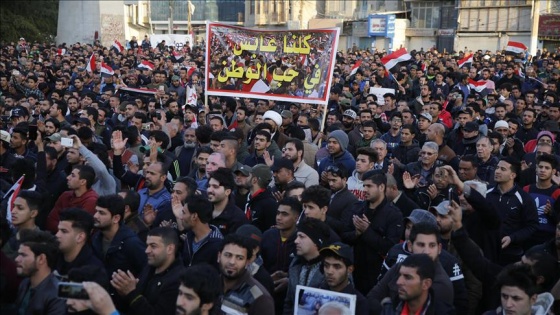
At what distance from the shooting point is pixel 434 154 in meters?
8.95

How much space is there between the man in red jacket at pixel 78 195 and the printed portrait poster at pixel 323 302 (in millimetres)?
3138

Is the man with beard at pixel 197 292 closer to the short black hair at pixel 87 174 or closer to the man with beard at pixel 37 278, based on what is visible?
the man with beard at pixel 37 278

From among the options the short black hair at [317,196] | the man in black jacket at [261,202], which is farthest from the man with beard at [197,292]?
the man in black jacket at [261,202]

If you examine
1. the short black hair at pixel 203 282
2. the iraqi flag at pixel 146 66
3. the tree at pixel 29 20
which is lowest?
the short black hair at pixel 203 282

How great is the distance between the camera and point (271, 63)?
13.3 meters

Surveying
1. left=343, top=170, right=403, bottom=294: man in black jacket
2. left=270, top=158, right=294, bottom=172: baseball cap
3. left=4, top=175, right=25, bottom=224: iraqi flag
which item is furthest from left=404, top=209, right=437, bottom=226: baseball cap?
left=4, top=175, right=25, bottom=224: iraqi flag

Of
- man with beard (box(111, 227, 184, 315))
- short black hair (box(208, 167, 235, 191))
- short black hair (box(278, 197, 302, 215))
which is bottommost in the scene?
man with beard (box(111, 227, 184, 315))

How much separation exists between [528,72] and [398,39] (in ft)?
96.7

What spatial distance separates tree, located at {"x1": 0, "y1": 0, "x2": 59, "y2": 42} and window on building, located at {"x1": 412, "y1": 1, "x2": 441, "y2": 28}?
22.1 metres

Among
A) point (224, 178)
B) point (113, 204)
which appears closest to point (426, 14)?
point (224, 178)

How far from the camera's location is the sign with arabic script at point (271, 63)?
12.9 metres

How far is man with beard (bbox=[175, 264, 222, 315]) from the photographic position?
4.67 metres

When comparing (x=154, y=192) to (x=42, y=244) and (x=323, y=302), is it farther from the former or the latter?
(x=323, y=302)

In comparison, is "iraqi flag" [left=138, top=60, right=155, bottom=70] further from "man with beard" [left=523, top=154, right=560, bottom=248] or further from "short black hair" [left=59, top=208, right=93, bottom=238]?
"short black hair" [left=59, top=208, right=93, bottom=238]
